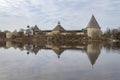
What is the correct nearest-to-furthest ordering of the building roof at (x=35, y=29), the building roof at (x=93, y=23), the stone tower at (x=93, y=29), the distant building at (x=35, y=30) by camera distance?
the stone tower at (x=93, y=29) < the building roof at (x=93, y=23) < the distant building at (x=35, y=30) < the building roof at (x=35, y=29)

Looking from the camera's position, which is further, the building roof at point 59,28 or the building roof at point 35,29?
the building roof at point 35,29

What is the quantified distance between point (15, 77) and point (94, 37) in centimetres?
6337

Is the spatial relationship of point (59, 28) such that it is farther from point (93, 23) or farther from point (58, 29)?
point (93, 23)

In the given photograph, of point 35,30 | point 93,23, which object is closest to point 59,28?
point 35,30

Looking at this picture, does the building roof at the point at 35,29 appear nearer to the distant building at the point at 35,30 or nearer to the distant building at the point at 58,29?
the distant building at the point at 35,30

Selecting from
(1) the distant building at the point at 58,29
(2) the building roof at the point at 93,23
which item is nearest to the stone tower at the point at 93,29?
(2) the building roof at the point at 93,23

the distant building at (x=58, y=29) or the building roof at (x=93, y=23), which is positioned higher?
the building roof at (x=93, y=23)

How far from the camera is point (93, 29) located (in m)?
76.6

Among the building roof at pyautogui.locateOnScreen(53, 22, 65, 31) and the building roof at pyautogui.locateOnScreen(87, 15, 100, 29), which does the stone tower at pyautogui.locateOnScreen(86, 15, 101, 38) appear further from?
the building roof at pyautogui.locateOnScreen(53, 22, 65, 31)

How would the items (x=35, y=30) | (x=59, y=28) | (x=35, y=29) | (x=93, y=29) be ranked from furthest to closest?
(x=35, y=29)
(x=35, y=30)
(x=59, y=28)
(x=93, y=29)

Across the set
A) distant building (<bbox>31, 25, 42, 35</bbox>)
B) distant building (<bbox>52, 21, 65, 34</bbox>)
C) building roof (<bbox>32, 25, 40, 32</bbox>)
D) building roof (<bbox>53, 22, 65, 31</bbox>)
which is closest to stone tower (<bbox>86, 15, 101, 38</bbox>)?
distant building (<bbox>52, 21, 65, 34</bbox>)

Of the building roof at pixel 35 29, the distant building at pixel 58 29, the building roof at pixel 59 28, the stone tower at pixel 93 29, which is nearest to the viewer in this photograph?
the stone tower at pixel 93 29

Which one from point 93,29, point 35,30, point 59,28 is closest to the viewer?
point 93,29

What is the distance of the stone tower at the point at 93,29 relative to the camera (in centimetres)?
7650
